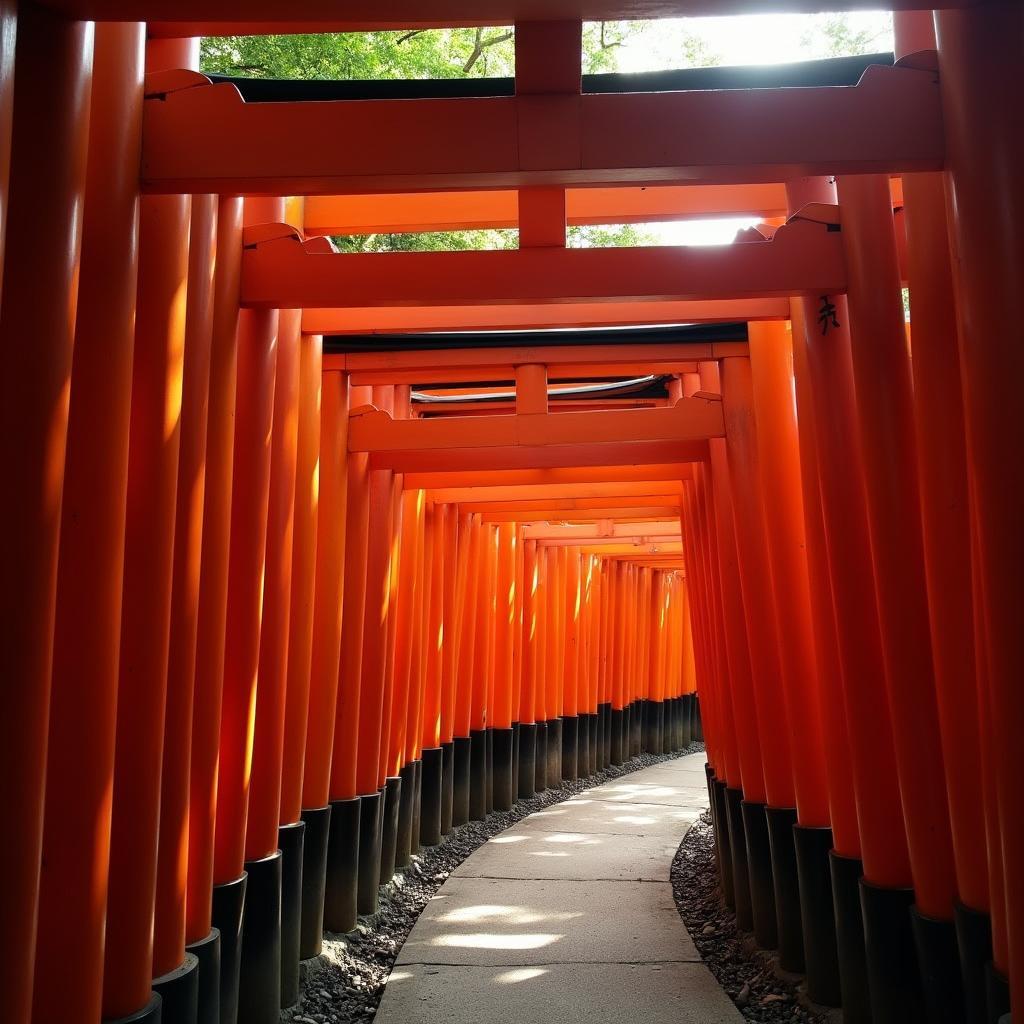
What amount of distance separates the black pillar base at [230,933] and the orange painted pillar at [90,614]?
1.68 m

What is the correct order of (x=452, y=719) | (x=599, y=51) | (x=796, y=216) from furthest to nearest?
(x=452, y=719) → (x=599, y=51) → (x=796, y=216)

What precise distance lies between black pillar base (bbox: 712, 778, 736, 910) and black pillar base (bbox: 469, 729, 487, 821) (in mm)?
4251

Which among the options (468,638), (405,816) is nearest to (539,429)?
(405,816)

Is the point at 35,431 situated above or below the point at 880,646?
above

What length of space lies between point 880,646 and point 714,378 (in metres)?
3.99

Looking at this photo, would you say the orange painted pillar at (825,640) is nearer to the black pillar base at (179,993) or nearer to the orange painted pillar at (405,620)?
the black pillar base at (179,993)

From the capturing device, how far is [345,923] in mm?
7742

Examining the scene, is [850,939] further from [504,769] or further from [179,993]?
[504,769]

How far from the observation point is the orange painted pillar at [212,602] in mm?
4539

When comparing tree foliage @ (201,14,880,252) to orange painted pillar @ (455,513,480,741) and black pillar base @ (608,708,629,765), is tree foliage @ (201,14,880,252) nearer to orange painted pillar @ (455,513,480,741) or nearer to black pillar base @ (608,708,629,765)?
orange painted pillar @ (455,513,480,741)

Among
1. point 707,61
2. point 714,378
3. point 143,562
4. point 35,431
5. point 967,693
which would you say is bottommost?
point 967,693

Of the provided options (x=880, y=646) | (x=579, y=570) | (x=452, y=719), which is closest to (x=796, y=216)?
(x=880, y=646)

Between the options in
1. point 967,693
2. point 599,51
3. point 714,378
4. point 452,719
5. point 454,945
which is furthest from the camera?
point 452,719

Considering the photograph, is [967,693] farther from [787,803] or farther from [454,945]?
[454,945]
